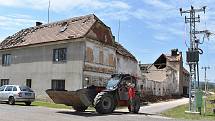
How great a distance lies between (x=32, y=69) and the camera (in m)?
38.2

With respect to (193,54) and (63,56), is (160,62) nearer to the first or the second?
(63,56)

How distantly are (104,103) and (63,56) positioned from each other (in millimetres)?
14674

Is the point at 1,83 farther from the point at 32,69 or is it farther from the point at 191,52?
the point at 191,52

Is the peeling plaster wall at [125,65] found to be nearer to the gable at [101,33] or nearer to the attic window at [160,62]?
the gable at [101,33]

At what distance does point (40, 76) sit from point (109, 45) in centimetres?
775

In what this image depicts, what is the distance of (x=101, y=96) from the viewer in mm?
20688

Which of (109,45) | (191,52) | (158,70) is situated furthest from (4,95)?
(158,70)

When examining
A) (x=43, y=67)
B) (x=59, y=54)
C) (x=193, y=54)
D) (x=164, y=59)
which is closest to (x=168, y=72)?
(x=164, y=59)

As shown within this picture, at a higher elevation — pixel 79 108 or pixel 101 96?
pixel 101 96

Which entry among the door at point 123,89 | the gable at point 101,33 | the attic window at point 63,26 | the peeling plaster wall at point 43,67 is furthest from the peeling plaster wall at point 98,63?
the door at point 123,89

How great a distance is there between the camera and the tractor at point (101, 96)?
67.4 feet

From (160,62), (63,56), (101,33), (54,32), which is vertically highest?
(54,32)

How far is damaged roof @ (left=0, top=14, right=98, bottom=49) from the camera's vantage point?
1385 inches

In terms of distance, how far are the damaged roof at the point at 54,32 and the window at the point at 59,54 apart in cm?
110
